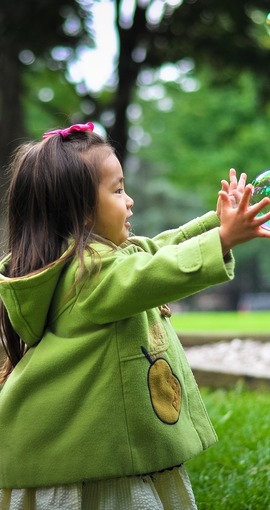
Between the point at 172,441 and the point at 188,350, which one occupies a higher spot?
the point at 172,441

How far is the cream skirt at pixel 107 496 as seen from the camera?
7.54ft

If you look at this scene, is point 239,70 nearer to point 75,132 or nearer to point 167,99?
point 75,132

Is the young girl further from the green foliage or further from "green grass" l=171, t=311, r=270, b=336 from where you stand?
the green foliage

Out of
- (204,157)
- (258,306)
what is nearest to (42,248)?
(204,157)

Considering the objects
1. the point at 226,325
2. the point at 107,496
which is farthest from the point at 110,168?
the point at 226,325

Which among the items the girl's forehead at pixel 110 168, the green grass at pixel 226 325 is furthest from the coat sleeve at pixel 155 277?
the green grass at pixel 226 325

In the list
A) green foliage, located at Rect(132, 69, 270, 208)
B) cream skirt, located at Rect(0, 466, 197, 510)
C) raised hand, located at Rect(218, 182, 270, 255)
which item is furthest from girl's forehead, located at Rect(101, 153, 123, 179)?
green foliage, located at Rect(132, 69, 270, 208)

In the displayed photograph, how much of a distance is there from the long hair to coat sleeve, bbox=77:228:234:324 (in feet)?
0.53

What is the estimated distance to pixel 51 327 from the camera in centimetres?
240

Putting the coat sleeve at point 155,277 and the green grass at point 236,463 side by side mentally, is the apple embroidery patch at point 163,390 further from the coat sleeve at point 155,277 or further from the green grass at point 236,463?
the green grass at point 236,463

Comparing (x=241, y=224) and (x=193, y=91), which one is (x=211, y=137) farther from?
(x=241, y=224)

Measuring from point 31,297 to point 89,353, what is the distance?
0.22m

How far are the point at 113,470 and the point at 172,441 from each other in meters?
0.18

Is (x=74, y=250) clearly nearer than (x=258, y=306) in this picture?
Yes
